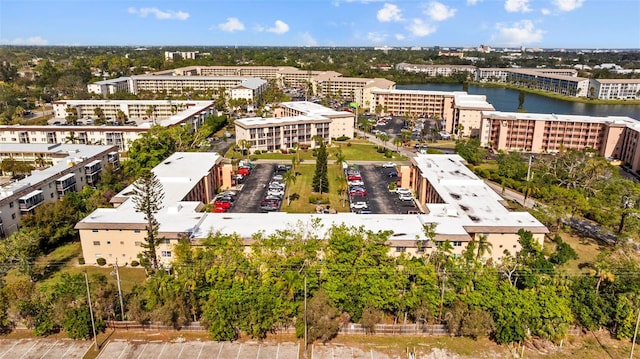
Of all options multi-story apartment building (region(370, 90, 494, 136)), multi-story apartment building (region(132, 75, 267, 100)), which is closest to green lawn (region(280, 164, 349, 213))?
multi-story apartment building (region(370, 90, 494, 136))

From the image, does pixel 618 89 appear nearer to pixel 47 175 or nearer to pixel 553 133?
pixel 553 133

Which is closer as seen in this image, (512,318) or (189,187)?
(512,318)

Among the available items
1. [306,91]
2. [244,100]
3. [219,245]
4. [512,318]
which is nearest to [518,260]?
[512,318]

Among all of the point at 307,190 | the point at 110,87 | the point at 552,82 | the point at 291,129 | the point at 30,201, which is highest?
the point at 110,87

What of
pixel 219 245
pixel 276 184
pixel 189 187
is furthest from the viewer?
pixel 276 184

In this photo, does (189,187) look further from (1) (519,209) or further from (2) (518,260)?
(1) (519,209)

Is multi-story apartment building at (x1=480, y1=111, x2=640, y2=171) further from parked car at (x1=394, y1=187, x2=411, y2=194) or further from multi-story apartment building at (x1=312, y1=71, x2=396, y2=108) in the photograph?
multi-story apartment building at (x1=312, y1=71, x2=396, y2=108)

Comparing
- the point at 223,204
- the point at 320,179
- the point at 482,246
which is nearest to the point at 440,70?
the point at 320,179
